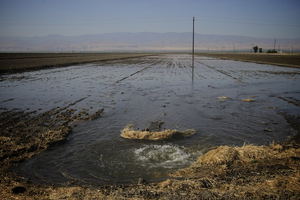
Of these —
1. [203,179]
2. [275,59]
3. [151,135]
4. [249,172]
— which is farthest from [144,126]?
[275,59]

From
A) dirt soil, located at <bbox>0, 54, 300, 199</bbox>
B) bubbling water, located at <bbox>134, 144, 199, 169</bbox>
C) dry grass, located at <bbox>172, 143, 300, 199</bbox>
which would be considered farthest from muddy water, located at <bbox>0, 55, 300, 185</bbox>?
dry grass, located at <bbox>172, 143, 300, 199</bbox>

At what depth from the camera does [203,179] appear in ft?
16.7

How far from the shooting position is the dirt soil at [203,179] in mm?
4508

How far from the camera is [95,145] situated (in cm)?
755

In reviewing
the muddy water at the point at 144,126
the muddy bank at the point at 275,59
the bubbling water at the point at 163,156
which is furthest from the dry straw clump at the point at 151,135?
the muddy bank at the point at 275,59

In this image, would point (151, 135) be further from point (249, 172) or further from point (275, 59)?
point (275, 59)

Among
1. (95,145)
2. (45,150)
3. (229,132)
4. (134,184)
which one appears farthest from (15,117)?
(229,132)

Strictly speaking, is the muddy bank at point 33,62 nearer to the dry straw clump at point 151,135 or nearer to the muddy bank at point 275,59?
the dry straw clump at point 151,135

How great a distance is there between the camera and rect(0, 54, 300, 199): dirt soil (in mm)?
4508

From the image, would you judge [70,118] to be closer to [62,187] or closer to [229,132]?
[62,187]

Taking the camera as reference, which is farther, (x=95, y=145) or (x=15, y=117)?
(x=15, y=117)

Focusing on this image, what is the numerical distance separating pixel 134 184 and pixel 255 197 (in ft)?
7.82

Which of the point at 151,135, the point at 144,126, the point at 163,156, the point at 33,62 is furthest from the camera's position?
the point at 33,62

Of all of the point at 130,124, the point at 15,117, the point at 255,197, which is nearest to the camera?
the point at 255,197
